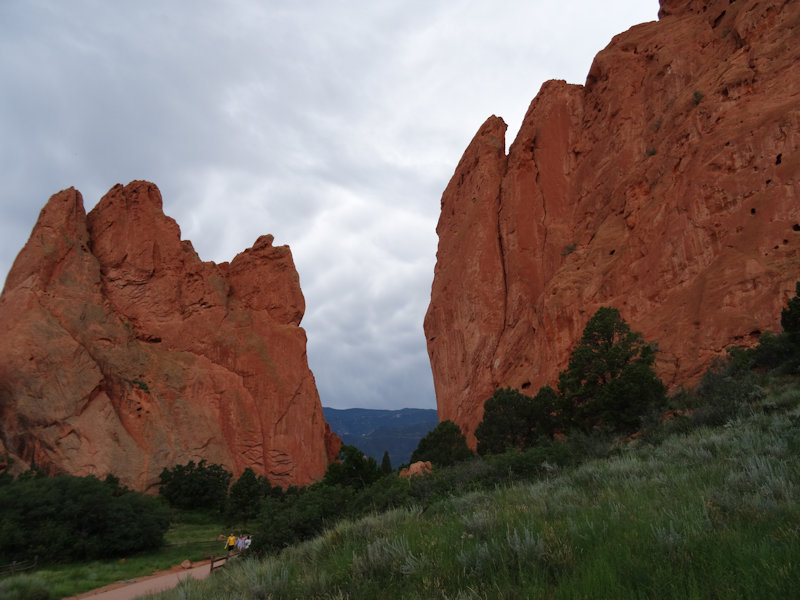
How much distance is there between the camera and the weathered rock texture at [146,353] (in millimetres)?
35625

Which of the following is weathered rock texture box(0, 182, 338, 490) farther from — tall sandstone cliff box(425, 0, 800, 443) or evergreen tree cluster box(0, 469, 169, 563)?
tall sandstone cliff box(425, 0, 800, 443)

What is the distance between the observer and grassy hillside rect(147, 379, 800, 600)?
2.67 meters

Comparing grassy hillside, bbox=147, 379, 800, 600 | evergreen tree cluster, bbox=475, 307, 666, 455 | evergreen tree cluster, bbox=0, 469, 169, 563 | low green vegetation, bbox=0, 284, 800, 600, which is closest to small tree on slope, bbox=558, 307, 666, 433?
evergreen tree cluster, bbox=475, 307, 666, 455

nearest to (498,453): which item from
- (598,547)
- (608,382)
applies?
(608,382)

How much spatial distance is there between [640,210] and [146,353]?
43.9 meters

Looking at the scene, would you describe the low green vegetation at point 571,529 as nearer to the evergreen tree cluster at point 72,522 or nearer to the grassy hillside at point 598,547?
the grassy hillside at point 598,547

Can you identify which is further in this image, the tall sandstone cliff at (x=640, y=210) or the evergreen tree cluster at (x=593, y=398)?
the tall sandstone cliff at (x=640, y=210)

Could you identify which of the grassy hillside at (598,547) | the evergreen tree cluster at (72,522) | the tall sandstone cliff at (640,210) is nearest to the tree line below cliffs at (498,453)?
the evergreen tree cluster at (72,522)

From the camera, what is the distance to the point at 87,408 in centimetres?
3700

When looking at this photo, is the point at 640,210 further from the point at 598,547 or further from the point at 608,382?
the point at 598,547

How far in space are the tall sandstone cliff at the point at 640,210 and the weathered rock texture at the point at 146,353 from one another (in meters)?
18.6

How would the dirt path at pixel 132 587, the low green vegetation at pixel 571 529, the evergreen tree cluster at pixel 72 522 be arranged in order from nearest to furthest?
the low green vegetation at pixel 571 529, the dirt path at pixel 132 587, the evergreen tree cluster at pixel 72 522

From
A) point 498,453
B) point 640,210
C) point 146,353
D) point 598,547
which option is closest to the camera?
point 598,547

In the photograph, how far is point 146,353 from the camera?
43.3 metres
